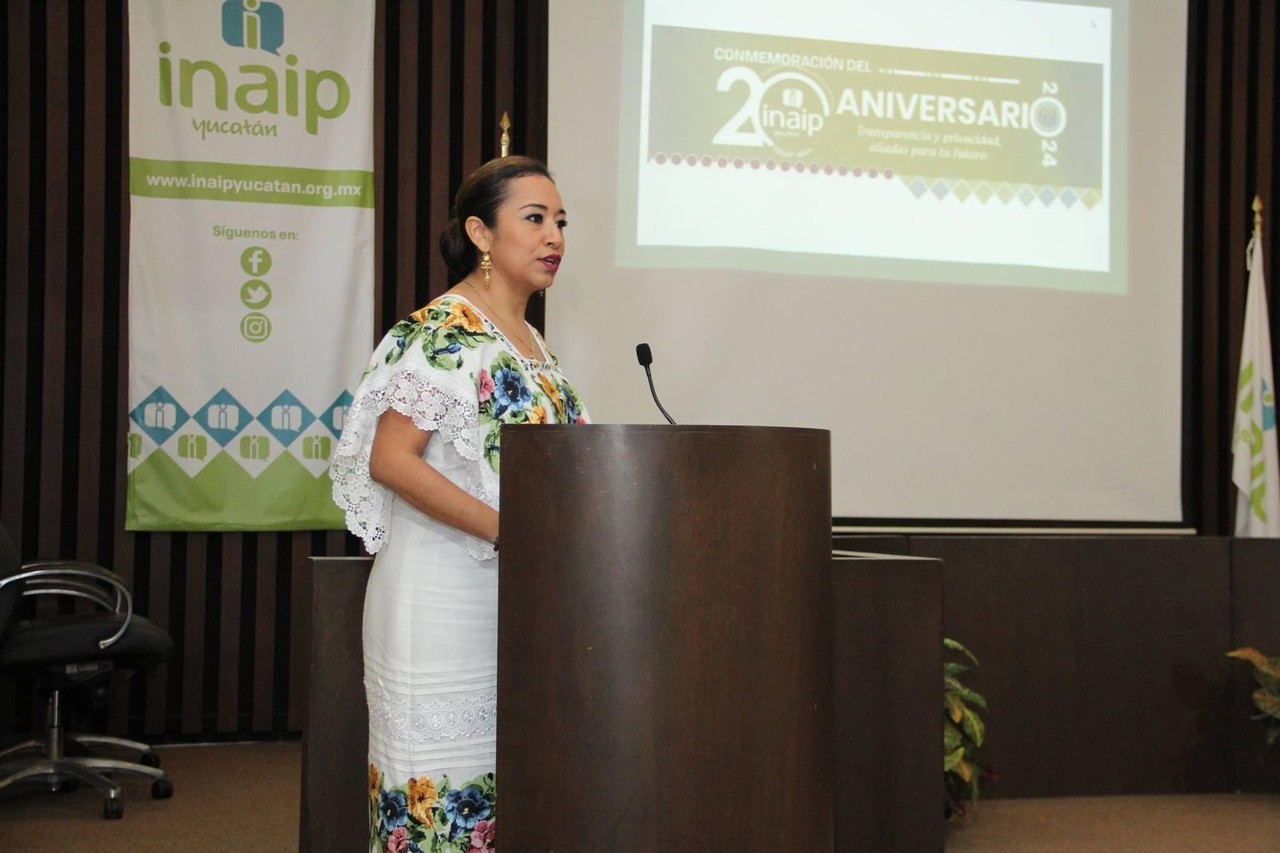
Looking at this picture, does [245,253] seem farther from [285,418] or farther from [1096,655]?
[1096,655]

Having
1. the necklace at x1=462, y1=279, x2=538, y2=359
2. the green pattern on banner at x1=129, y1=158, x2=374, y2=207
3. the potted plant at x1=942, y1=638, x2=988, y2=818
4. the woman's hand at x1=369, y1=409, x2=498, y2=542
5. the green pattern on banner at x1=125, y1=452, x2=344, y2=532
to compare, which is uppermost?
the green pattern on banner at x1=129, y1=158, x2=374, y2=207

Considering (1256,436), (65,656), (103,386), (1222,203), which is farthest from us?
(1222,203)

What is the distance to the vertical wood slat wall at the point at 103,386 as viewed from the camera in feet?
14.9

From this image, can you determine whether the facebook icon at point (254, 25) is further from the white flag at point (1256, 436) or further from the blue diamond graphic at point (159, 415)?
the white flag at point (1256, 436)

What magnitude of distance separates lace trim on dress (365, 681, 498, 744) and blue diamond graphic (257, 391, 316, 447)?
9.72ft

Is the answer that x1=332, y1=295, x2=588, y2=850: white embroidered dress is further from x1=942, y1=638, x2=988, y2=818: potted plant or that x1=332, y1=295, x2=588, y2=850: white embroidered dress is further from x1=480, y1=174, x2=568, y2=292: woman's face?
x1=942, y1=638, x2=988, y2=818: potted plant

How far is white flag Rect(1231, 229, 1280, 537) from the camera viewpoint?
4.85 m

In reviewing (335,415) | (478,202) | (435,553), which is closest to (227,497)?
(335,415)

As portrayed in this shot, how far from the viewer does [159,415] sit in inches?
178

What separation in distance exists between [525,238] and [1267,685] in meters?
3.20

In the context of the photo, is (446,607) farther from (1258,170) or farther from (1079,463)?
(1258,170)


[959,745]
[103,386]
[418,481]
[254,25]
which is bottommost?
[959,745]

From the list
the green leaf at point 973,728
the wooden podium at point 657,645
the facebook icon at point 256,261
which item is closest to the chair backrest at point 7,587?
the facebook icon at point 256,261

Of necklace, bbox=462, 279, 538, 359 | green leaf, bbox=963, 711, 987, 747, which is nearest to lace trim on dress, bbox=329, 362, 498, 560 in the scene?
necklace, bbox=462, 279, 538, 359
